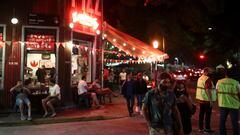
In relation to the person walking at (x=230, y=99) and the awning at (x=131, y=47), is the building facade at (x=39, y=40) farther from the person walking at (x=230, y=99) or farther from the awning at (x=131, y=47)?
the person walking at (x=230, y=99)

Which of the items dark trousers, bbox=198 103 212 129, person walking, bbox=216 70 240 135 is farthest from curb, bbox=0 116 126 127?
person walking, bbox=216 70 240 135

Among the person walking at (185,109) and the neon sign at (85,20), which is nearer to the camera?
the person walking at (185,109)

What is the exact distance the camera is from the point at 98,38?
20.1 metres

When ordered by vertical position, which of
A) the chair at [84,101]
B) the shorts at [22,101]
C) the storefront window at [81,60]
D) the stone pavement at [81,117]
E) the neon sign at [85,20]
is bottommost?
the stone pavement at [81,117]

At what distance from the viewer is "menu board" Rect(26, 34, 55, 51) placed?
16453 millimetres

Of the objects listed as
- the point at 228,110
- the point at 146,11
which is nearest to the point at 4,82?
the point at 228,110

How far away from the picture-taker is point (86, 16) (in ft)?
60.8

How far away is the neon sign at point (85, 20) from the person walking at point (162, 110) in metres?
11.9

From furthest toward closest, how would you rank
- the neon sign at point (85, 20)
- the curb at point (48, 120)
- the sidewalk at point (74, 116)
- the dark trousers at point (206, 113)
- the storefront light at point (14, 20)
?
1. the neon sign at point (85, 20)
2. the storefront light at point (14, 20)
3. the sidewalk at point (74, 116)
4. the curb at point (48, 120)
5. the dark trousers at point (206, 113)

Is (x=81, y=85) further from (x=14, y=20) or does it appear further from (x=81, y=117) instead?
(x=14, y=20)

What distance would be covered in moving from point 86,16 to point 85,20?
0.27m

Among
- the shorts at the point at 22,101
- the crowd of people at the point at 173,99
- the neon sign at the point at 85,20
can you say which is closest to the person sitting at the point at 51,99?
the crowd of people at the point at 173,99

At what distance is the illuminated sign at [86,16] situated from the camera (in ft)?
57.3

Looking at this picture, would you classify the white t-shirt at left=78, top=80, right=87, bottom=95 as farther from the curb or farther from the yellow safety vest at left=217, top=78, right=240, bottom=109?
the yellow safety vest at left=217, top=78, right=240, bottom=109
